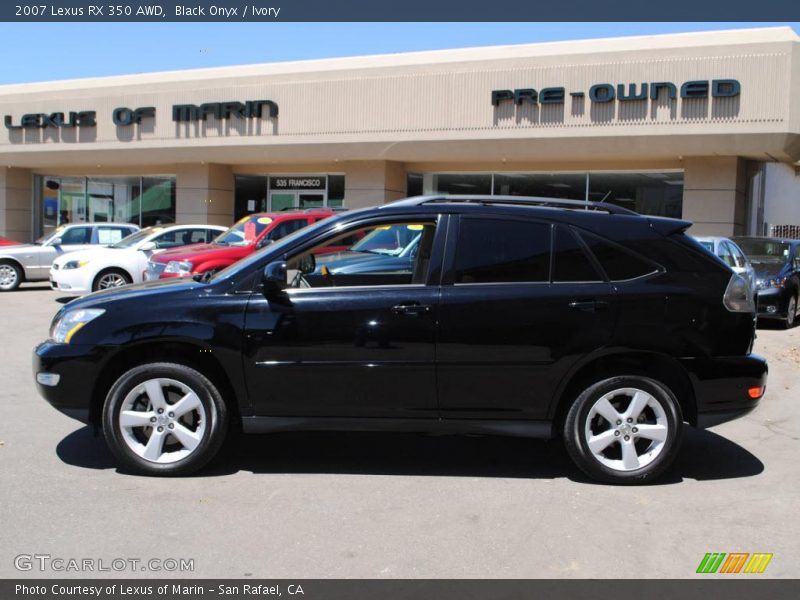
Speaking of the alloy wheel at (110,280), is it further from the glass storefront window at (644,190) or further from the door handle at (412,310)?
the glass storefront window at (644,190)

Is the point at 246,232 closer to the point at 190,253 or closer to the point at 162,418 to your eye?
the point at 190,253

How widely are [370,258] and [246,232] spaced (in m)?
7.97

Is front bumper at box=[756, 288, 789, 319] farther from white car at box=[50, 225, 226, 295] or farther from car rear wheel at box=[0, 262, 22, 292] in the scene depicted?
car rear wheel at box=[0, 262, 22, 292]

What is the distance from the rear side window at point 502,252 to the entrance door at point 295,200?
1884cm

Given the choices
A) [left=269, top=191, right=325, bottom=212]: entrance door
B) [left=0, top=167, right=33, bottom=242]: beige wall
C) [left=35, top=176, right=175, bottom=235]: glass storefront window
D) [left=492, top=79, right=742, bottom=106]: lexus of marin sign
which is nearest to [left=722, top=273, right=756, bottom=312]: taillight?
[left=492, top=79, right=742, bottom=106]: lexus of marin sign

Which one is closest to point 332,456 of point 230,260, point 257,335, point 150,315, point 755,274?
point 257,335

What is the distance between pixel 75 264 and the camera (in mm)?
14859

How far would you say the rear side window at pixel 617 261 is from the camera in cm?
520

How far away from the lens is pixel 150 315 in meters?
5.09

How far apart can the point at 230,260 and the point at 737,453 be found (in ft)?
28.8

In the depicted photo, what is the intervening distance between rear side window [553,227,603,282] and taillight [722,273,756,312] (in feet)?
2.77

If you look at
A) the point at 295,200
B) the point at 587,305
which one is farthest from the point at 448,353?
the point at 295,200
